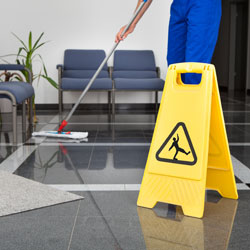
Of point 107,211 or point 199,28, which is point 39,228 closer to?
point 107,211

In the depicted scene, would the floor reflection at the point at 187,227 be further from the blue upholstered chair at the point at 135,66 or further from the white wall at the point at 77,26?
the white wall at the point at 77,26

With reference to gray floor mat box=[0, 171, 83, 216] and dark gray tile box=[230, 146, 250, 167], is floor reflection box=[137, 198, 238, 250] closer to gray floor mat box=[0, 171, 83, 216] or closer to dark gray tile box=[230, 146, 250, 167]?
gray floor mat box=[0, 171, 83, 216]

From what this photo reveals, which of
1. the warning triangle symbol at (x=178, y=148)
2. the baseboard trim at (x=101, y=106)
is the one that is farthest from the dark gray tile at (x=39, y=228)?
the baseboard trim at (x=101, y=106)

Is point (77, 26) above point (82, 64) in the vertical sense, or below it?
above

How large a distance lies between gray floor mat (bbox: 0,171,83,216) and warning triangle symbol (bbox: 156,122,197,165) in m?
0.40

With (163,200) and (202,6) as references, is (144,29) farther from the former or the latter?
(163,200)

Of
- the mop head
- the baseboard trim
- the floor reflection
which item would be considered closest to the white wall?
the baseboard trim

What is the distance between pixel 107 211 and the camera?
5.43ft

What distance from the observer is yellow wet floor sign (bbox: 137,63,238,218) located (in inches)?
63.9

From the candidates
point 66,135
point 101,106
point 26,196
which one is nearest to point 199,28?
point 26,196

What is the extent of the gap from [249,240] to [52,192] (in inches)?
33.8

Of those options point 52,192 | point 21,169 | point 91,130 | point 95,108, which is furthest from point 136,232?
point 95,108

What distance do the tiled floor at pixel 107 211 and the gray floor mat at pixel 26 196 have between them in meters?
0.05

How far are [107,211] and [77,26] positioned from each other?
4173 mm
